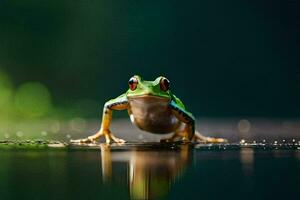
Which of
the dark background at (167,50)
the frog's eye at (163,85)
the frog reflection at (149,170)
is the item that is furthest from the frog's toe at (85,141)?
the dark background at (167,50)

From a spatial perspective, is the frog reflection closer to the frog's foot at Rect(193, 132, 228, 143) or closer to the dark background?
the frog's foot at Rect(193, 132, 228, 143)

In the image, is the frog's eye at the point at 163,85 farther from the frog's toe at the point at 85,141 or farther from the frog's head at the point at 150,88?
the frog's toe at the point at 85,141

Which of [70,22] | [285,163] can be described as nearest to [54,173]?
[285,163]

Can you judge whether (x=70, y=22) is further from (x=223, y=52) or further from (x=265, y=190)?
(x=265, y=190)

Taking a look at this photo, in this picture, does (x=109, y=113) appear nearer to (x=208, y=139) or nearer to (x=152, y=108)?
(x=152, y=108)

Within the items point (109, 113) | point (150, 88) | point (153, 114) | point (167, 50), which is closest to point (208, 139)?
point (153, 114)

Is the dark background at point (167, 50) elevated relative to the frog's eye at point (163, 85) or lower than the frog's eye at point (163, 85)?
elevated

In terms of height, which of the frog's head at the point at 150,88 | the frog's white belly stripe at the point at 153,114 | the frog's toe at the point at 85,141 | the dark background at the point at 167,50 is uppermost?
the dark background at the point at 167,50

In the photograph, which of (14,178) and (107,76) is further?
(107,76)
